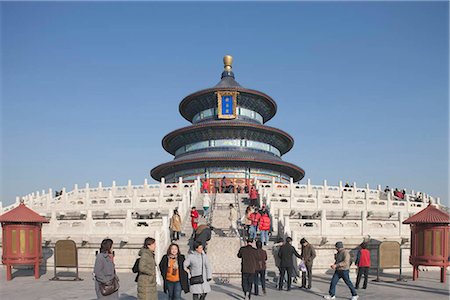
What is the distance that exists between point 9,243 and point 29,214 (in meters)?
1.09

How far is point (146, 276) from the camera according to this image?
7.91 metres

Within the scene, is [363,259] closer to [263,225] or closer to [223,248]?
[263,225]

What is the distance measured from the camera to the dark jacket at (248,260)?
10.7 meters

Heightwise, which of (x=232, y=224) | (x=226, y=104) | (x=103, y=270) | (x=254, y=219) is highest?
(x=226, y=104)

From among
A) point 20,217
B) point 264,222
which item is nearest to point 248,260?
point 264,222

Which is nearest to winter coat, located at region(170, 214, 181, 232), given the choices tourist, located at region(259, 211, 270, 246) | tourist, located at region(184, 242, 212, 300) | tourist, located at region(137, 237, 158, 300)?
tourist, located at region(259, 211, 270, 246)

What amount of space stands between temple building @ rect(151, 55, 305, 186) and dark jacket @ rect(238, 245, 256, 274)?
28.2 m

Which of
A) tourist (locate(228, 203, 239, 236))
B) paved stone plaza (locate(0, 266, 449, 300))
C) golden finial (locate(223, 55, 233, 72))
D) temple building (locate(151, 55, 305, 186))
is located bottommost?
paved stone plaza (locate(0, 266, 449, 300))

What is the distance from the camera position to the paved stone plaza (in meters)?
11.3

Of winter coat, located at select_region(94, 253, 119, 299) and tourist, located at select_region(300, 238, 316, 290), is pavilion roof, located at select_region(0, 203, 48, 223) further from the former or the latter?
tourist, located at select_region(300, 238, 316, 290)

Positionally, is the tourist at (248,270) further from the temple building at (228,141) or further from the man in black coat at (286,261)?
the temple building at (228,141)

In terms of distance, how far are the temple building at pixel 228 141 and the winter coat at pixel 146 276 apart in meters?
31.3

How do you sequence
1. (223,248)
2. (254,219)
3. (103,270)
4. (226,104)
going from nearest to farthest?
(103,270) < (223,248) < (254,219) < (226,104)

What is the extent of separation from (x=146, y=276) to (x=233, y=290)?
4783 millimetres
